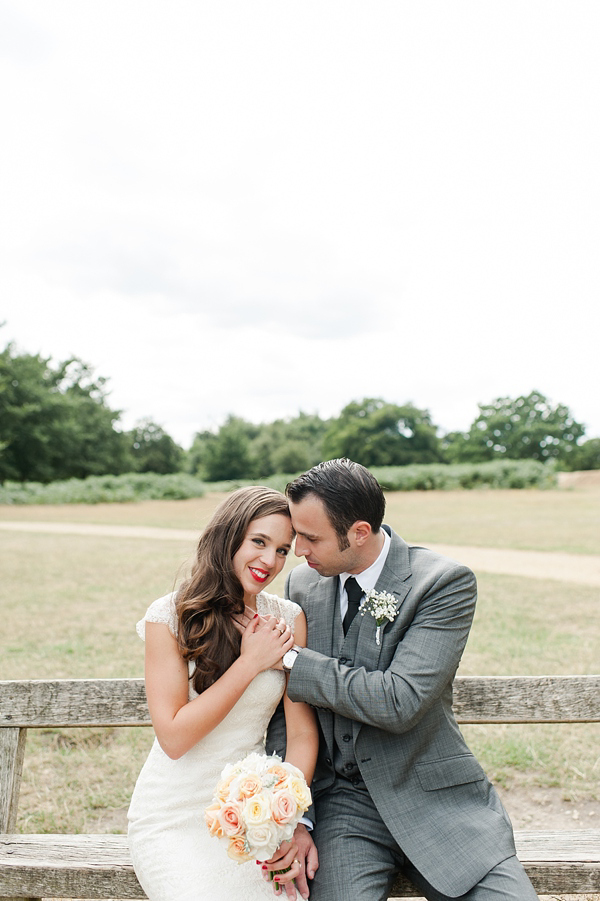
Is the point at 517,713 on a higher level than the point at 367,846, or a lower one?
higher

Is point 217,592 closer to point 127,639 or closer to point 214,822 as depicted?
point 214,822

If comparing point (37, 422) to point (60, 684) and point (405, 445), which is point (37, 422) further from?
point (60, 684)

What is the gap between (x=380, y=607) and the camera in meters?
2.79

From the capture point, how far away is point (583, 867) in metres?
2.76

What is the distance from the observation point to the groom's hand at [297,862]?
240cm

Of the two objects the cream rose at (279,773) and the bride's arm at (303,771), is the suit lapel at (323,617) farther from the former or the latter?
the cream rose at (279,773)

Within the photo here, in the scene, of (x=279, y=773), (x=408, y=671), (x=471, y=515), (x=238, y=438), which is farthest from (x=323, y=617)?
(x=238, y=438)

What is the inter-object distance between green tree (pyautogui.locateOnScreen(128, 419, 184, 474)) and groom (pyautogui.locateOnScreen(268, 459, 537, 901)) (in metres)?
66.3

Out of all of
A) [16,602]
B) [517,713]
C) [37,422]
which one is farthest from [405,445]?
[517,713]

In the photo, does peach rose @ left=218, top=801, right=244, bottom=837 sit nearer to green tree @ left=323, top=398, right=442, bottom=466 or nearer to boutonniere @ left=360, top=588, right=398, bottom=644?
boutonniere @ left=360, top=588, right=398, bottom=644

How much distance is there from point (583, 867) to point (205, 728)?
1530 millimetres

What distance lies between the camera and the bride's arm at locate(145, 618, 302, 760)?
261 centimetres

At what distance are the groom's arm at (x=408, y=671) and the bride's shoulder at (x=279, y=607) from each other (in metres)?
0.32

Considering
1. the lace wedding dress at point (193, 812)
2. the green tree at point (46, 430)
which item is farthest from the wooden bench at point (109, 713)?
the green tree at point (46, 430)
